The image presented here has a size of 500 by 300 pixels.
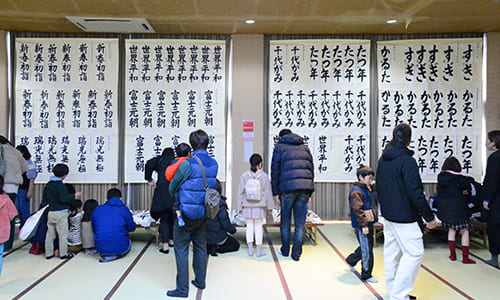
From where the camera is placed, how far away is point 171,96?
6.23 metres

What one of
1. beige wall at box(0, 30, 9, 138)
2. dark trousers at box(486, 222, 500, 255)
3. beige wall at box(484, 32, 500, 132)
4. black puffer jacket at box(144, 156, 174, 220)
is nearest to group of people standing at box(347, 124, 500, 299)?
dark trousers at box(486, 222, 500, 255)

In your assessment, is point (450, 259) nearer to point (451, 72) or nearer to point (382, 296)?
point (382, 296)

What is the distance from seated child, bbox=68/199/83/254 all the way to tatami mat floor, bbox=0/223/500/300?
15 centimetres

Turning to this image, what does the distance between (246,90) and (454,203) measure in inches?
135

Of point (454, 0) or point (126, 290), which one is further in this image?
point (454, 0)

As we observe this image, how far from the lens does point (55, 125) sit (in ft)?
20.2

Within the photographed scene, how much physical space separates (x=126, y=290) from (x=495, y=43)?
6.40m

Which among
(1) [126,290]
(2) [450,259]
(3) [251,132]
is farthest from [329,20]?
(1) [126,290]

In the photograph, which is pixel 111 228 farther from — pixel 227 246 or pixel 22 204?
pixel 22 204

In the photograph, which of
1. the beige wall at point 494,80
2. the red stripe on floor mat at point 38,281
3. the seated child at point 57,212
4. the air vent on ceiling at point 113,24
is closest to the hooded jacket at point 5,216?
the red stripe on floor mat at point 38,281

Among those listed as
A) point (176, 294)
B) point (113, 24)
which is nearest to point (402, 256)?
point (176, 294)

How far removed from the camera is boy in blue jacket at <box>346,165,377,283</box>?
3547 mm

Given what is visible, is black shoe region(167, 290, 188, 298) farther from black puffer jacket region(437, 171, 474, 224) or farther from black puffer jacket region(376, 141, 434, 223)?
black puffer jacket region(437, 171, 474, 224)

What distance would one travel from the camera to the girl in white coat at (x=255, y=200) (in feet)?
14.3
